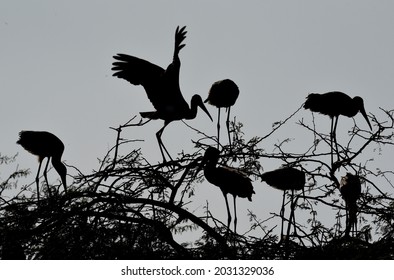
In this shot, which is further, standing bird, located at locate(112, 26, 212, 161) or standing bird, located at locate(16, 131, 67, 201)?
standing bird, located at locate(16, 131, 67, 201)

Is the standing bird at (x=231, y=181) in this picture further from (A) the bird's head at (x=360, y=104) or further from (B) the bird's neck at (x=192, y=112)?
(A) the bird's head at (x=360, y=104)

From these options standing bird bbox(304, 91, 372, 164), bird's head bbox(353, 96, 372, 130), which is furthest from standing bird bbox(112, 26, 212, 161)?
bird's head bbox(353, 96, 372, 130)

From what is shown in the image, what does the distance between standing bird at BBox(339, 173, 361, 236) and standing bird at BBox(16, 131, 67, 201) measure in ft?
15.7

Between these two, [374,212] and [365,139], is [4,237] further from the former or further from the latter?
[365,139]

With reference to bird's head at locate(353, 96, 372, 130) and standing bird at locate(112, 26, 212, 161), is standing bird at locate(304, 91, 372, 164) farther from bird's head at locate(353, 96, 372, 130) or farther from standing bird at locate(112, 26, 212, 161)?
standing bird at locate(112, 26, 212, 161)

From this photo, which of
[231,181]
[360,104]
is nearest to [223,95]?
[360,104]

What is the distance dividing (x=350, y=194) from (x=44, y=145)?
222 inches

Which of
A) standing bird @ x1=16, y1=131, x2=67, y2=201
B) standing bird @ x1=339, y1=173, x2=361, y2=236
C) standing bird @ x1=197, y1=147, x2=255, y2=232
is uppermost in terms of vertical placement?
standing bird @ x1=16, y1=131, x2=67, y2=201

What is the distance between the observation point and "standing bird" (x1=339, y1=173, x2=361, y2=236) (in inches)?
247

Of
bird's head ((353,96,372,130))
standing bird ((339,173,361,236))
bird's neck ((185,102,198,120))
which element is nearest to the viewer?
standing bird ((339,173,361,236))

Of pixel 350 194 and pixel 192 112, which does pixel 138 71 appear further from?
pixel 350 194

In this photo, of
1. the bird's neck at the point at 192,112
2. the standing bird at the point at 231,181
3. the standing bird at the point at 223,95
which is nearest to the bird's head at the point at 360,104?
the standing bird at the point at 223,95

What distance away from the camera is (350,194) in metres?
7.23
